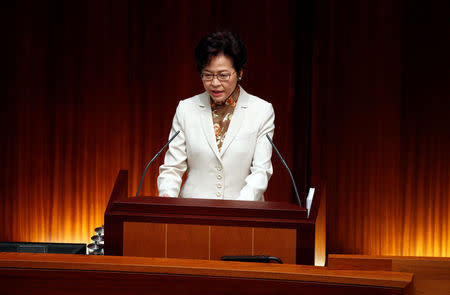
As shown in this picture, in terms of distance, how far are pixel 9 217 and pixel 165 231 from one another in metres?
2.77

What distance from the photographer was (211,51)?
1.83m

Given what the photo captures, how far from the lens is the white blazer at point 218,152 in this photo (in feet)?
6.33

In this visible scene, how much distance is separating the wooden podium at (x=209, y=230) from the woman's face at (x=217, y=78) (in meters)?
0.63

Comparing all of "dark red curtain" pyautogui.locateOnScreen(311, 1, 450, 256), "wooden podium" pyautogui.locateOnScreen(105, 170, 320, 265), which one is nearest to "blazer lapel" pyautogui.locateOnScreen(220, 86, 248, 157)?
"wooden podium" pyautogui.locateOnScreen(105, 170, 320, 265)

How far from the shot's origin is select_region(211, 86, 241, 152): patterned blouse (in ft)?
6.43

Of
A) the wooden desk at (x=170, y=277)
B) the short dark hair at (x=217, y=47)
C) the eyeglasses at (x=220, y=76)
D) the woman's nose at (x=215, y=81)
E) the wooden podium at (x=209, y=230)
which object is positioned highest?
the short dark hair at (x=217, y=47)

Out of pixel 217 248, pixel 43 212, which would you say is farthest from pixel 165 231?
pixel 43 212

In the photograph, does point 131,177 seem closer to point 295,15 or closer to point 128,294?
point 295,15

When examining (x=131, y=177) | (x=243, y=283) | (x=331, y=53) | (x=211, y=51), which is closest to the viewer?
(x=243, y=283)

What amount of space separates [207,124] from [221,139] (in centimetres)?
8

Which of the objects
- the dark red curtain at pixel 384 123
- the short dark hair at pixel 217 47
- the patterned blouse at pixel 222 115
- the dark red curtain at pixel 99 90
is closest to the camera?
the short dark hair at pixel 217 47

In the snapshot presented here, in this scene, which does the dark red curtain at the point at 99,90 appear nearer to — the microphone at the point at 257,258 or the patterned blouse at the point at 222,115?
the patterned blouse at the point at 222,115

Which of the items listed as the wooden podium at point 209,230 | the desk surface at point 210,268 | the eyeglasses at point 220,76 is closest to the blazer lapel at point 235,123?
the eyeglasses at point 220,76

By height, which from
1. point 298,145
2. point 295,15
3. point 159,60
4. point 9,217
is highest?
point 295,15
